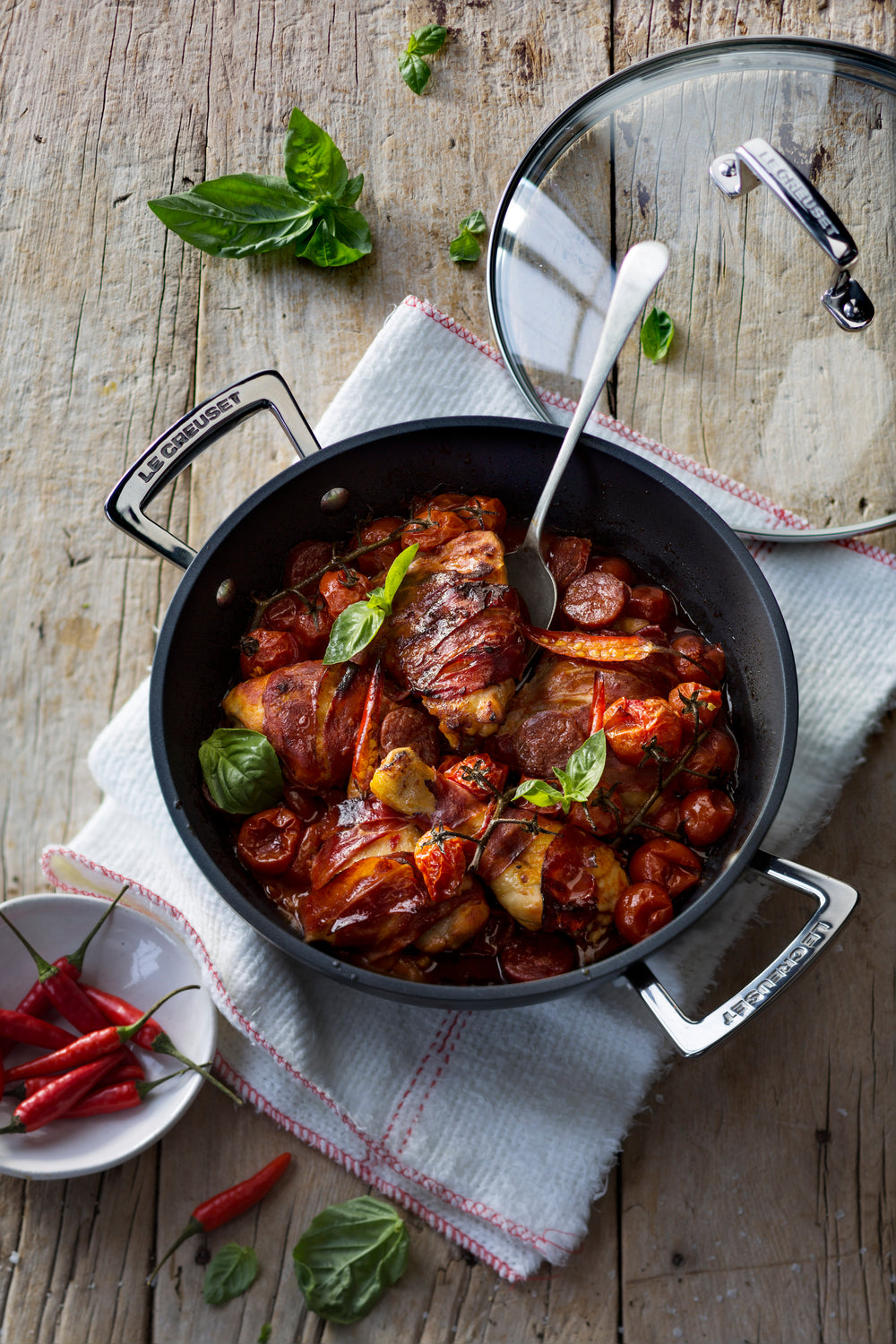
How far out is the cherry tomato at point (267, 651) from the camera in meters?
2.51

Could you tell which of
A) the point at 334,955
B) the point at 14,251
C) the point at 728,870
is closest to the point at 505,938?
the point at 334,955

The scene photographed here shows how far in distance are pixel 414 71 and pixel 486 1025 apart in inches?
113

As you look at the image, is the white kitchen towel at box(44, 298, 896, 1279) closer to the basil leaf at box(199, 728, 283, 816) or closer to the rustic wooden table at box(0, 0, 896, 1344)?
the rustic wooden table at box(0, 0, 896, 1344)

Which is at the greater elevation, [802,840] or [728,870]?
[728,870]

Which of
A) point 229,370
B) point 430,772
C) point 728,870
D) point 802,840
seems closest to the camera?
point 728,870

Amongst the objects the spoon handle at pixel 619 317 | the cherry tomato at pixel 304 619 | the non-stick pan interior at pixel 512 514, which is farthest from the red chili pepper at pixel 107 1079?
the spoon handle at pixel 619 317

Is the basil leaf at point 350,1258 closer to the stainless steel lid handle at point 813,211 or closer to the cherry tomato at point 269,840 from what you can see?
the cherry tomato at point 269,840

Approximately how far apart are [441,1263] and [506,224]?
2801 millimetres

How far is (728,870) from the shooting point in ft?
7.04

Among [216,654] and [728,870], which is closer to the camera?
[728,870]

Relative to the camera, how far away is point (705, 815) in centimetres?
235

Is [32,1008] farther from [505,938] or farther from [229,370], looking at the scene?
[229,370]

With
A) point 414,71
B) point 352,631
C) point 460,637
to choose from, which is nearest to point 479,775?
point 460,637

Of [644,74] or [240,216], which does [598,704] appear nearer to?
[644,74]
